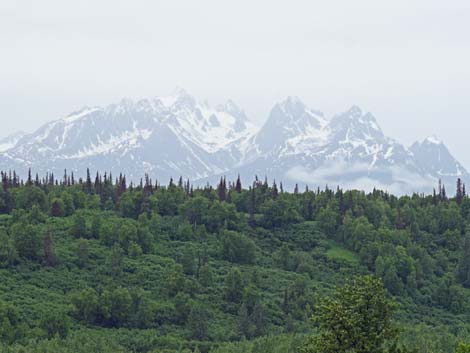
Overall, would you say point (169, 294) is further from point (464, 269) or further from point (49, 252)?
point (464, 269)

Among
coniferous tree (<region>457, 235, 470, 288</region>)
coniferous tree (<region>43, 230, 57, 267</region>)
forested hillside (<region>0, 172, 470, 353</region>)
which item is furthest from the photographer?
coniferous tree (<region>457, 235, 470, 288</region>)

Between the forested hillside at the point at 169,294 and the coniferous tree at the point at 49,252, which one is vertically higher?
the coniferous tree at the point at 49,252

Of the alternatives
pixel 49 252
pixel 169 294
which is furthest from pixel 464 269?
pixel 49 252

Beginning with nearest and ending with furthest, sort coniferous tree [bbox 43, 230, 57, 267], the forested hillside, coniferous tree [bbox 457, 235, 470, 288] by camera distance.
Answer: the forested hillside
coniferous tree [bbox 43, 230, 57, 267]
coniferous tree [bbox 457, 235, 470, 288]

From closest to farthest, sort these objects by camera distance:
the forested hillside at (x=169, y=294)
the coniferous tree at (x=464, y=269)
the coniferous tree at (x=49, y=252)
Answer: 1. the forested hillside at (x=169, y=294)
2. the coniferous tree at (x=49, y=252)
3. the coniferous tree at (x=464, y=269)

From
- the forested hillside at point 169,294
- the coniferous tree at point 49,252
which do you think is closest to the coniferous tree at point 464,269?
the forested hillside at point 169,294

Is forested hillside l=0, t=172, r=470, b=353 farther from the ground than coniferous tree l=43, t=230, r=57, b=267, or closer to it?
closer to it

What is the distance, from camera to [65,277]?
553ft

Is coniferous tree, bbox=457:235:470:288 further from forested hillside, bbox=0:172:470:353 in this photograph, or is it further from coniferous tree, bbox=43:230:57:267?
coniferous tree, bbox=43:230:57:267

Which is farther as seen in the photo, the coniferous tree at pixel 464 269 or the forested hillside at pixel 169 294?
the coniferous tree at pixel 464 269

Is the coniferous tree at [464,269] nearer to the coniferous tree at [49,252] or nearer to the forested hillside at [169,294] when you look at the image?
the forested hillside at [169,294]

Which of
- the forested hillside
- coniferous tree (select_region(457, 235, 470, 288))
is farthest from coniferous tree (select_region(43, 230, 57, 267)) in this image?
coniferous tree (select_region(457, 235, 470, 288))

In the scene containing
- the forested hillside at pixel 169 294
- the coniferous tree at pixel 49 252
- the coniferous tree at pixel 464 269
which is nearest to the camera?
the forested hillside at pixel 169 294

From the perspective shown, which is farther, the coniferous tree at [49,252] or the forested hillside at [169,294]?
the coniferous tree at [49,252]
